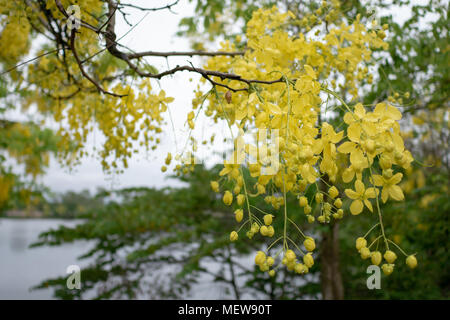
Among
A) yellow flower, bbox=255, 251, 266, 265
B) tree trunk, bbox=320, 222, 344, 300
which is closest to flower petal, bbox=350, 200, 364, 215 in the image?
yellow flower, bbox=255, 251, 266, 265

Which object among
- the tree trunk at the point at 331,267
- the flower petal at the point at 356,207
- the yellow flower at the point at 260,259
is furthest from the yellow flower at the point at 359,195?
the tree trunk at the point at 331,267

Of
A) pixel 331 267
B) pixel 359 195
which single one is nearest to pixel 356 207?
pixel 359 195

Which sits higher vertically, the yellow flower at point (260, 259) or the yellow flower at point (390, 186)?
the yellow flower at point (390, 186)

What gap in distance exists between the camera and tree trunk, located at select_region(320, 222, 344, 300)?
210 centimetres

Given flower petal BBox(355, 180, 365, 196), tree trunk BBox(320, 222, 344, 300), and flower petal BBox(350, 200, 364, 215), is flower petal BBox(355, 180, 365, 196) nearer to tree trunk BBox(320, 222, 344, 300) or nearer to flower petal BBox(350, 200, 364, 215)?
flower petal BBox(350, 200, 364, 215)

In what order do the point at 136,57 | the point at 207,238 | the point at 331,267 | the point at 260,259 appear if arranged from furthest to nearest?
the point at 207,238, the point at 331,267, the point at 136,57, the point at 260,259

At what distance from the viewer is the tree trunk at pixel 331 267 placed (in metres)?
2.10

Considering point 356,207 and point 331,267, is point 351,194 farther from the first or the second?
point 331,267

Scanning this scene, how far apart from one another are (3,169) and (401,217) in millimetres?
4415

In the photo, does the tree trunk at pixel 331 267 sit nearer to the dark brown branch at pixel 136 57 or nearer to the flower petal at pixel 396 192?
the dark brown branch at pixel 136 57

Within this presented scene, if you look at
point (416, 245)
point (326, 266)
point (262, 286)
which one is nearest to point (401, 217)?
point (416, 245)

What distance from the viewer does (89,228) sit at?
2740 millimetres

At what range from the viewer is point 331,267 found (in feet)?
7.02

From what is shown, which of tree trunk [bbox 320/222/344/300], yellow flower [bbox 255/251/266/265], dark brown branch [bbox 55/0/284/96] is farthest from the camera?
tree trunk [bbox 320/222/344/300]
